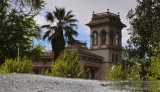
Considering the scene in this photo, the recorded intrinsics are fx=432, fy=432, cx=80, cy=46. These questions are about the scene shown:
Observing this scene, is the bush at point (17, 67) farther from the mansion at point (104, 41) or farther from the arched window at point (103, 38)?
the arched window at point (103, 38)

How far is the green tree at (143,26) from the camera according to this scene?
3525cm

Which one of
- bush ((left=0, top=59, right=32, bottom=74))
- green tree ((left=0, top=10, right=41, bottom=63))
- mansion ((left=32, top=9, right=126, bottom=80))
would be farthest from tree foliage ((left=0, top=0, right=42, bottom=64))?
mansion ((left=32, top=9, right=126, bottom=80))

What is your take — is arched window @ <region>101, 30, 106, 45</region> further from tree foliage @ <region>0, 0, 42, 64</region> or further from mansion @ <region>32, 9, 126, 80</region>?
tree foliage @ <region>0, 0, 42, 64</region>

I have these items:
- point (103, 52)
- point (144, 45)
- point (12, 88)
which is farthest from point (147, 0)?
point (12, 88)

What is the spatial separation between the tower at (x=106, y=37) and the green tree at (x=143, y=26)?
23.1 metres

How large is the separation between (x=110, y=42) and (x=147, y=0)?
25679 mm

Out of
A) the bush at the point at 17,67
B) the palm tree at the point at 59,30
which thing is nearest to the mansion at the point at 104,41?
the palm tree at the point at 59,30

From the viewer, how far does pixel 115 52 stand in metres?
61.9

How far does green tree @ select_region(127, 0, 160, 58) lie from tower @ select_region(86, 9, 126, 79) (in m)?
23.1

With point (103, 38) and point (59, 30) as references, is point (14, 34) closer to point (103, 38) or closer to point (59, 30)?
point (59, 30)

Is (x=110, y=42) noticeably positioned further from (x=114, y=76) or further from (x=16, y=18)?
(x=114, y=76)

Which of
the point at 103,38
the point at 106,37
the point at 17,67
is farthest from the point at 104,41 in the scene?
the point at 17,67

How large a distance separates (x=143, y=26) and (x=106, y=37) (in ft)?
82.2

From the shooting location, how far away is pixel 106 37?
60.5 m
